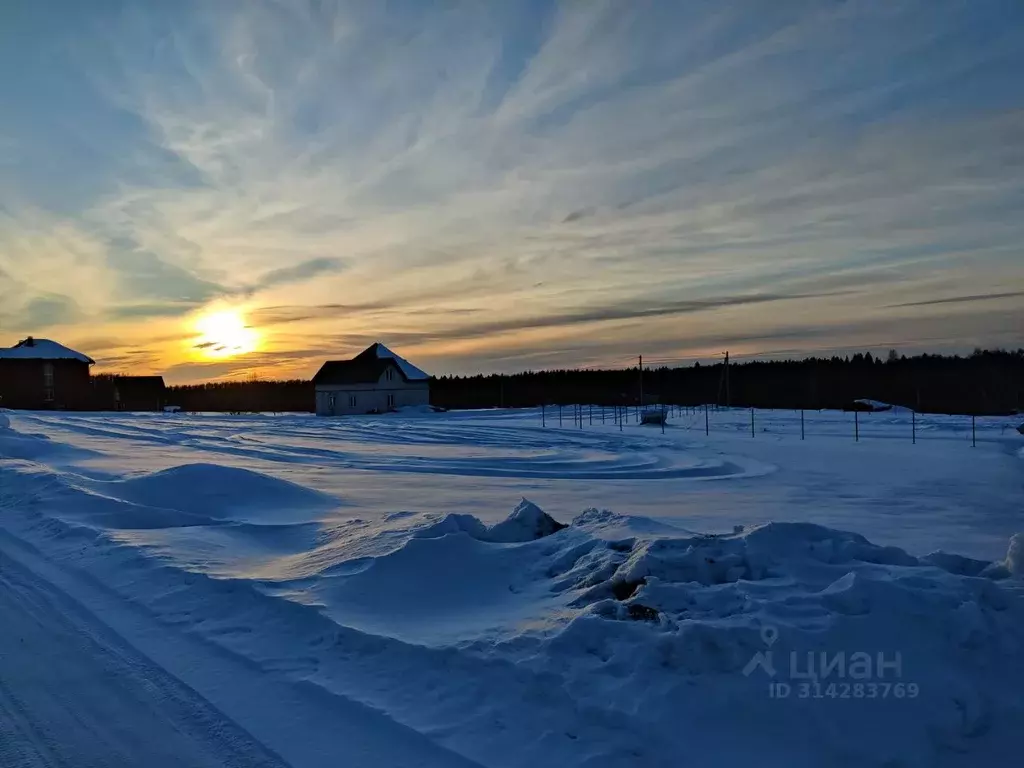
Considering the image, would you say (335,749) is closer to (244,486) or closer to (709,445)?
(244,486)

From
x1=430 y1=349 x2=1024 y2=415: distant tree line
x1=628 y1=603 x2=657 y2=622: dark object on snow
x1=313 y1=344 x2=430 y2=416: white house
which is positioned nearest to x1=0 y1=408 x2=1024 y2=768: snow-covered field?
x1=628 y1=603 x2=657 y2=622: dark object on snow

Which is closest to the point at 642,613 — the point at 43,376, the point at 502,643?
the point at 502,643

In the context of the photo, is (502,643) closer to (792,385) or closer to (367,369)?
(367,369)

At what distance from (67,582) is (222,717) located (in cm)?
440

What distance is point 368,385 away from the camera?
6153cm

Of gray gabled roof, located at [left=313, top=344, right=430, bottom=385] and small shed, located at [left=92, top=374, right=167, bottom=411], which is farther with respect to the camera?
small shed, located at [left=92, top=374, right=167, bottom=411]

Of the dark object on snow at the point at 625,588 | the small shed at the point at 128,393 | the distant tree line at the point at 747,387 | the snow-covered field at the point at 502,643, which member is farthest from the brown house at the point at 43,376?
the dark object on snow at the point at 625,588

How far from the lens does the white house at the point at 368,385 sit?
202 feet

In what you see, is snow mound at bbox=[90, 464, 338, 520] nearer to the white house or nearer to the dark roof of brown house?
the white house

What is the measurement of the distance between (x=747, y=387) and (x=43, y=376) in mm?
87035

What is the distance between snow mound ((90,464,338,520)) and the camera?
13.4 metres

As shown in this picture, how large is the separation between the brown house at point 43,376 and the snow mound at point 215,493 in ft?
195

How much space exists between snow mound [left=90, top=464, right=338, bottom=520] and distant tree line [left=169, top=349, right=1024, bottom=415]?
58555 mm

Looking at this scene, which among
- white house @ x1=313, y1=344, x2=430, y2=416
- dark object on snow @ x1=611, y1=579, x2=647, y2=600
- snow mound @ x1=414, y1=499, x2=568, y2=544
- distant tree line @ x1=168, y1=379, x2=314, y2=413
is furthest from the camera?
distant tree line @ x1=168, y1=379, x2=314, y2=413
